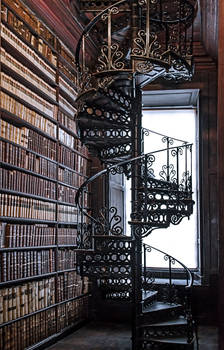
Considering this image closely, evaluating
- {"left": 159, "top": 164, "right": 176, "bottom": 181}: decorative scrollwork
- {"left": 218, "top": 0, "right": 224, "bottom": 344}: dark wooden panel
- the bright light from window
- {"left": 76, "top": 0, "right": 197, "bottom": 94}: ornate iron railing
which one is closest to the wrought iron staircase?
{"left": 159, "top": 164, "right": 176, "bottom": 181}: decorative scrollwork

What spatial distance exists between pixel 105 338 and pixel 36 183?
2061 millimetres

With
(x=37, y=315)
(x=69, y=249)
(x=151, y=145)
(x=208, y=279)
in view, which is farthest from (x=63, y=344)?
(x=151, y=145)

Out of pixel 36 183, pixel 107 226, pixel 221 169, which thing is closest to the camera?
pixel 221 169

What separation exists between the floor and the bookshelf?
14 centimetres

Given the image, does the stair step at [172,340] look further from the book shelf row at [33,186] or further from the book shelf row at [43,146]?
the book shelf row at [43,146]

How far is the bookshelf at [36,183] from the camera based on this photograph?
14.6 ft

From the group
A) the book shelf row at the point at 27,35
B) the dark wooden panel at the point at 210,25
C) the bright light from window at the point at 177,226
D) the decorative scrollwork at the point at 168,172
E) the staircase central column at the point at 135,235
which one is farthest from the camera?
the bright light from window at the point at 177,226

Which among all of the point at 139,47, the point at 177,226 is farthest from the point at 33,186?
the point at 177,226

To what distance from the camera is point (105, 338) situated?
231 inches

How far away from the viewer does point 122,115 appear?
5469 millimetres

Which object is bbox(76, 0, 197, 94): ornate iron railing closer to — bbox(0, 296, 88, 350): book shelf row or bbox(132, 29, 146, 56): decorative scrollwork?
bbox(132, 29, 146, 56): decorative scrollwork

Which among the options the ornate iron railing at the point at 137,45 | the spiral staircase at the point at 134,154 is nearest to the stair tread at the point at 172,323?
the spiral staircase at the point at 134,154

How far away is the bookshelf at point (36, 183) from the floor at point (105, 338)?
14cm

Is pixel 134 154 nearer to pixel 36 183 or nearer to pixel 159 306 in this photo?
pixel 36 183
